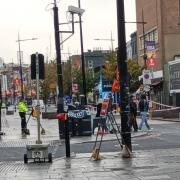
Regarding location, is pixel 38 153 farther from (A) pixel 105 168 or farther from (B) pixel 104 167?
(A) pixel 105 168

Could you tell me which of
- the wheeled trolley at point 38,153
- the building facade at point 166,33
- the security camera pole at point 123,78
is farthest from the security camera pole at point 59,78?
the building facade at point 166,33

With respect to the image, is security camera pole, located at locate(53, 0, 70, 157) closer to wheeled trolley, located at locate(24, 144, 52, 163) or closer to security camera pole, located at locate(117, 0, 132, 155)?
wheeled trolley, located at locate(24, 144, 52, 163)

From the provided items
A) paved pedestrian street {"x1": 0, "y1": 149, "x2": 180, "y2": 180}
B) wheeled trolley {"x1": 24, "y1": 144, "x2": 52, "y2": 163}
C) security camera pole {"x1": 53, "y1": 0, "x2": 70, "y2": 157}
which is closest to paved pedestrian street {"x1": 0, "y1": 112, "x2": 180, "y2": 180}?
paved pedestrian street {"x1": 0, "y1": 149, "x2": 180, "y2": 180}

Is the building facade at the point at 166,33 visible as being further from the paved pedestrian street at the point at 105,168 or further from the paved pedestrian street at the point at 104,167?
the paved pedestrian street at the point at 105,168

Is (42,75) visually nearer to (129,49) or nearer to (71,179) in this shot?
(71,179)

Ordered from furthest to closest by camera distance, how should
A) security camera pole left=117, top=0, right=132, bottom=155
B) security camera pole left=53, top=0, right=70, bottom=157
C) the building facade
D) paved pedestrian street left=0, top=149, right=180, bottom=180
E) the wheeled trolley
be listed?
1. the building facade
2. security camera pole left=53, top=0, right=70, bottom=157
3. security camera pole left=117, top=0, right=132, bottom=155
4. the wheeled trolley
5. paved pedestrian street left=0, top=149, right=180, bottom=180

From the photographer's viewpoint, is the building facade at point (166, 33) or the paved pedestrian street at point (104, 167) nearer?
the paved pedestrian street at point (104, 167)

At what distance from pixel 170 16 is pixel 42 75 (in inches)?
1739

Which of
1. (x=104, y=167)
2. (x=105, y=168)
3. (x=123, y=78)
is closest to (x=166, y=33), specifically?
(x=123, y=78)

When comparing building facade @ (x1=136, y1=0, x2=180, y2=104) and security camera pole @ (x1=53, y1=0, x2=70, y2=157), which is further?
building facade @ (x1=136, y1=0, x2=180, y2=104)

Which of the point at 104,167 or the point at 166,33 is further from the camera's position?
the point at 166,33

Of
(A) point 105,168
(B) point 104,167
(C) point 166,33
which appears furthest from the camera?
(C) point 166,33

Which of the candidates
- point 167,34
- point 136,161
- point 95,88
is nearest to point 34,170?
point 136,161

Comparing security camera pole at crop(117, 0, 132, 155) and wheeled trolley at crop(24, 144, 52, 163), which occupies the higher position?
security camera pole at crop(117, 0, 132, 155)
